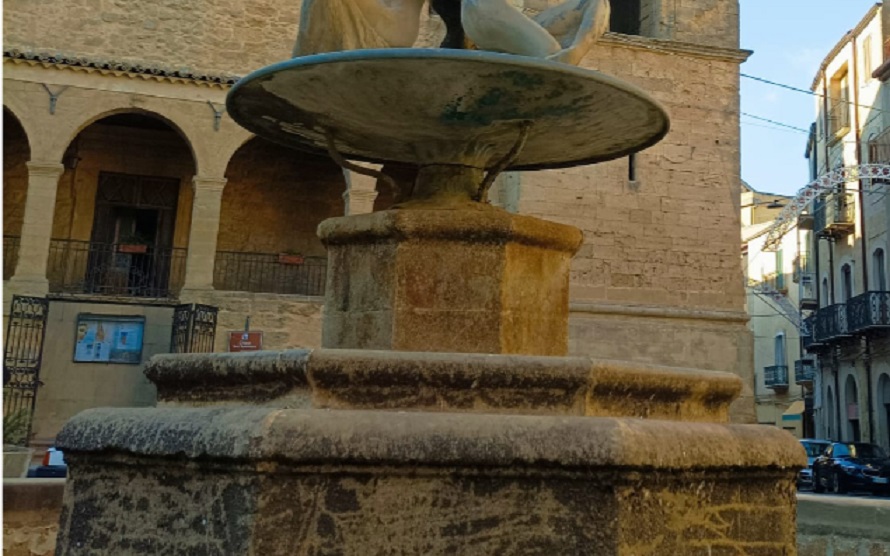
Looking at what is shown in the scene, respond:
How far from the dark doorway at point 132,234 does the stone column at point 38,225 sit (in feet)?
5.55

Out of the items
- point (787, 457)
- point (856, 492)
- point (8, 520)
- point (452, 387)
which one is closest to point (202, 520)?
point (452, 387)

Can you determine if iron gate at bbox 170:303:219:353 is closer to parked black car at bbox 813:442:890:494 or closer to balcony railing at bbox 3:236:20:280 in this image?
balcony railing at bbox 3:236:20:280

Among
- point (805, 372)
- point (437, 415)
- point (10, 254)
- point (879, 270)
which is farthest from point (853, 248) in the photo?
point (437, 415)

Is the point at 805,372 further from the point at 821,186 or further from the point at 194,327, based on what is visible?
the point at 194,327

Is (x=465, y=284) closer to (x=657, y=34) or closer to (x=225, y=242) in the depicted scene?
(x=657, y=34)

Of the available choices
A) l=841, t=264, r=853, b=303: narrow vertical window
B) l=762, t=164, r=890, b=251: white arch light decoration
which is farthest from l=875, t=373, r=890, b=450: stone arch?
l=762, t=164, r=890, b=251: white arch light decoration

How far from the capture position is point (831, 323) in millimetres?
26828

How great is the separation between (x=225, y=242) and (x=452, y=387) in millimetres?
16856

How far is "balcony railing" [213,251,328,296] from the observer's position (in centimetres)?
1834

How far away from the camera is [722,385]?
3195 mm

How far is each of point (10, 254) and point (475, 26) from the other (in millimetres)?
16677

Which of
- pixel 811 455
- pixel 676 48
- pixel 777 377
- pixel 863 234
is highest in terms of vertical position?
pixel 676 48

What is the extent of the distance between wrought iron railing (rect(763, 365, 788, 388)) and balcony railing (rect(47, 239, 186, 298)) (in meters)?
28.9

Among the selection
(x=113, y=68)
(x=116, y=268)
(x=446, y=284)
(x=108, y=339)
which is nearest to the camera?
(x=446, y=284)
